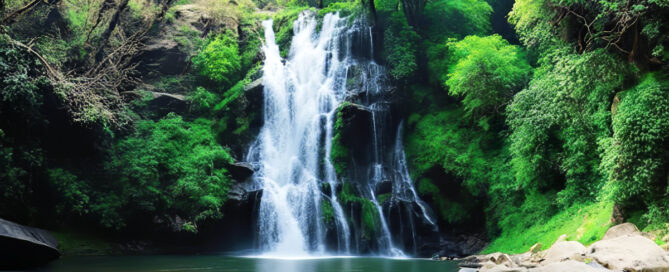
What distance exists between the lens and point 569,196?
13.8 m

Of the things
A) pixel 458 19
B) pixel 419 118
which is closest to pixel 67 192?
pixel 419 118

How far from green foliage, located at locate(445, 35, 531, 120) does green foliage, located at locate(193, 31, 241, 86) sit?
10512 mm

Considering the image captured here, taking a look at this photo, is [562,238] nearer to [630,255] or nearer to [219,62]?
[630,255]

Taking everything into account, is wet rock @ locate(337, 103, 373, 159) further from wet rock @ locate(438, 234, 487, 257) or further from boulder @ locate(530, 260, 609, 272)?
boulder @ locate(530, 260, 609, 272)

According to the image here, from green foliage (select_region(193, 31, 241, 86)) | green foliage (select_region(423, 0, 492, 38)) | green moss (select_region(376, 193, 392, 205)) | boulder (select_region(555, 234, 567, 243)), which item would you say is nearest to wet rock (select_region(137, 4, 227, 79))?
green foliage (select_region(193, 31, 241, 86))

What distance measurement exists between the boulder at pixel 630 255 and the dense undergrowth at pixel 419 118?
4.47ft

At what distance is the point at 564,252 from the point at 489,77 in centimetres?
952

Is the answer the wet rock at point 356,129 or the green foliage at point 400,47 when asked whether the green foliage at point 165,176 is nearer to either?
the wet rock at point 356,129

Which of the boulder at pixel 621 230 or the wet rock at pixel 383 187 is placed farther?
the wet rock at pixel 383 187

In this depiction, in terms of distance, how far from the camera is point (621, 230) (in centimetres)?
982

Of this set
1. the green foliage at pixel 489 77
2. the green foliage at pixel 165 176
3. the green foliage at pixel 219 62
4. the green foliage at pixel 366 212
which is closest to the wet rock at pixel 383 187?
the green foliage at pixel 366 212

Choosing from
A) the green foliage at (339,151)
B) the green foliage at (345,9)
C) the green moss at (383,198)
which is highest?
the green foliage at (345,9)

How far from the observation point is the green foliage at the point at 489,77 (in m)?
17.8

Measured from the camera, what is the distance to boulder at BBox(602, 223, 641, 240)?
31.5 ft
